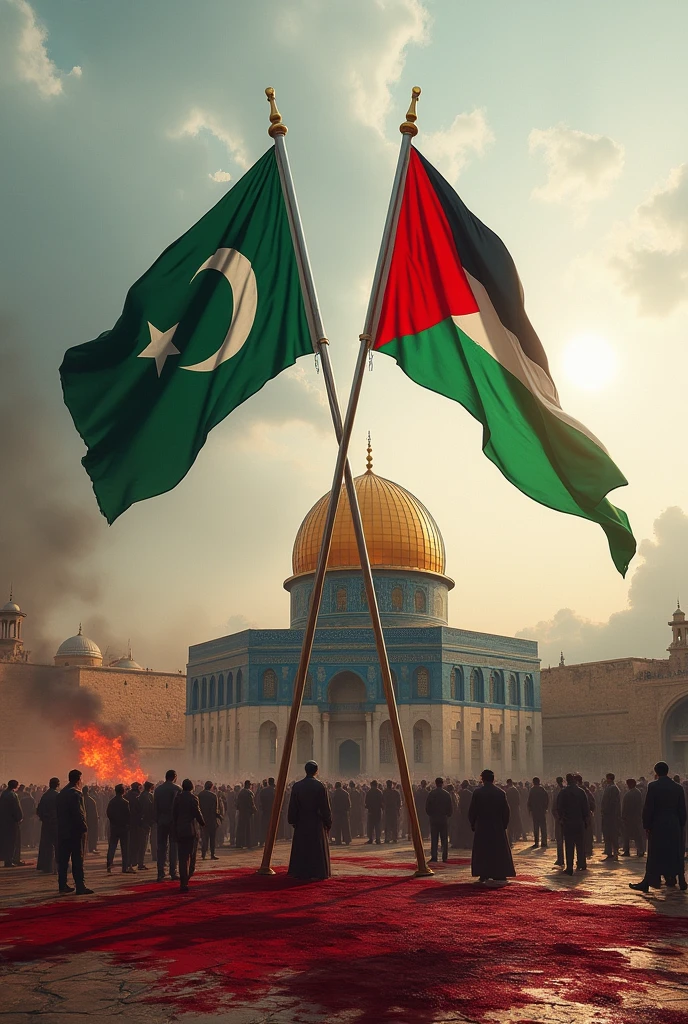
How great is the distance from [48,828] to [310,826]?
526 centimetres

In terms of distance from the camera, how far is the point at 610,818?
17.3 metres

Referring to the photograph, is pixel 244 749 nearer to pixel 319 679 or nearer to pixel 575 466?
pixel 319 679

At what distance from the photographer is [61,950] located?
25.3 ft

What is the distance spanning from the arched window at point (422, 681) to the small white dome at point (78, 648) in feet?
106

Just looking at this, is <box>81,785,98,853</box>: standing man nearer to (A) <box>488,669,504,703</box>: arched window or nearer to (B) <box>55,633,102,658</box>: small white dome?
(A) <box>488,669,504,703</box>: arched window

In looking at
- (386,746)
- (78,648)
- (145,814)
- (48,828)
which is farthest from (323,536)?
(78,648)

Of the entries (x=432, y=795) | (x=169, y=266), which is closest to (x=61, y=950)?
(x=169, y=266)

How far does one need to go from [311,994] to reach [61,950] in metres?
2.65

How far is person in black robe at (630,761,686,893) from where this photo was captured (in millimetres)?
11680

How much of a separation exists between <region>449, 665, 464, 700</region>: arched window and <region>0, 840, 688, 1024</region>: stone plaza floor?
30.6 meters

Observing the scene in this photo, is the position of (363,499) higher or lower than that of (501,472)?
higher

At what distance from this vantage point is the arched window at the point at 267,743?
42062 millimetres

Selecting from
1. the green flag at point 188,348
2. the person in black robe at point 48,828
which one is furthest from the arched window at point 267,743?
the green flag at point 188,348

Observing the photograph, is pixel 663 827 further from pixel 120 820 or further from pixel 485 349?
pixel 120 820
